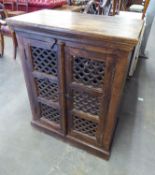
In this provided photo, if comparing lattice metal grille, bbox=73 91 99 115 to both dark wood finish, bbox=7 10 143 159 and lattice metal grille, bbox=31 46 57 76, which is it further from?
lattice metal grille, bbox=31 46 57 76

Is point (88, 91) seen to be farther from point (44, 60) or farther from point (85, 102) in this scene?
point (44, 60)

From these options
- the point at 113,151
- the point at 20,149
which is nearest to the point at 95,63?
the point at 113,151

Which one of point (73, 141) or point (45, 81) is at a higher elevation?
point (45, 81)

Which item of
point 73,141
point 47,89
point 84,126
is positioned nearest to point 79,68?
point 47,89

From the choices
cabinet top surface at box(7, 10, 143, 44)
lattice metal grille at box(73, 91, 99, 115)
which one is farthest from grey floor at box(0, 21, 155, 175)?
cabinet top surface at box(7, 10, 143, 44)

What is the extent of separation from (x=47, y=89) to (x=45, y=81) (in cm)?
8

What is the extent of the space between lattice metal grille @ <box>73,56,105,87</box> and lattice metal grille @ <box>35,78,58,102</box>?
235 mm

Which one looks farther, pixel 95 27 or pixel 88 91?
pixel 88 91

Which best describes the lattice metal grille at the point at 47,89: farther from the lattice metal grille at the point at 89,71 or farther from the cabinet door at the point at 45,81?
the lattice metal grille at the point at 89,71

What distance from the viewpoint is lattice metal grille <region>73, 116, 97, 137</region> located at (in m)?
1.24

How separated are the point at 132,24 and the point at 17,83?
1.76 m

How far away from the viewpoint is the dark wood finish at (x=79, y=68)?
2.76 feet

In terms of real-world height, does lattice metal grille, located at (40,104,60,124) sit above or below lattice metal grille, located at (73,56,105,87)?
below

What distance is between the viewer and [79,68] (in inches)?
39.1
